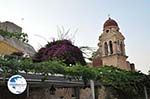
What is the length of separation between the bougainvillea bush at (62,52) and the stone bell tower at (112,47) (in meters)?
12.9

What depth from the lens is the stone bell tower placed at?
86.7 ft

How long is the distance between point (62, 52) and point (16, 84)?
5.04 m

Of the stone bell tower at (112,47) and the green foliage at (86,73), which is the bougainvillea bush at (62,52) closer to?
the green foliage at (86,73)

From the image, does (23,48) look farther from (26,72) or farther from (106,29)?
(26,72)

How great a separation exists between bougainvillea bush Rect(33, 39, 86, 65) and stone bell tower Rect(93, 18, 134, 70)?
12.9 m

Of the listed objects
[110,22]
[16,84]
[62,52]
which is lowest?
[16,84]

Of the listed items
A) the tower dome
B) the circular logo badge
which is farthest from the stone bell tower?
the circular logo badge

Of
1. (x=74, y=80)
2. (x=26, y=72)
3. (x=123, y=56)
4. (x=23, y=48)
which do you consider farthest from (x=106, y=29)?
(x=26, y=72)

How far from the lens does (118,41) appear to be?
26.6m

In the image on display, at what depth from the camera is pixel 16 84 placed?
8.12 m

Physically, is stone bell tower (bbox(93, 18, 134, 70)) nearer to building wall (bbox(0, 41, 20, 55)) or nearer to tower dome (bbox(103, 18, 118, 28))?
tower dome (bbox(103, 18, 118, 28))

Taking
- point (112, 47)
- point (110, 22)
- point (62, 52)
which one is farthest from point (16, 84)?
point (110, 22)

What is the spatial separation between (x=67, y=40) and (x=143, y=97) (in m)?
4.39

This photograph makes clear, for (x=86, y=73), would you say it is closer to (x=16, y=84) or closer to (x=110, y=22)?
(x=16, y=84)
